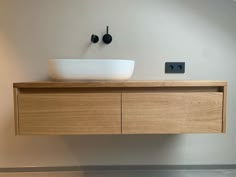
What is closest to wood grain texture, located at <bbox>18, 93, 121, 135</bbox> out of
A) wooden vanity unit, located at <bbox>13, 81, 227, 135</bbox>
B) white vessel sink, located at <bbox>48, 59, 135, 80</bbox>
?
wooden vanity unit, located at <bbox>13, 81, 227, 135</bbox>

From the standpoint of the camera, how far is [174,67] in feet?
5.68

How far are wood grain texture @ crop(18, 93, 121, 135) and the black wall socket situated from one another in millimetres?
609

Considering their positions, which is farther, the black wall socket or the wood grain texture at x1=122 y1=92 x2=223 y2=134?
→ the black wall socket

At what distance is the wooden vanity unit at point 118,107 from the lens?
1251mm

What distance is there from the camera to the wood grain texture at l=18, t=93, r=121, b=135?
4.10ft

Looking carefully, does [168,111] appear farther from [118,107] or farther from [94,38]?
[94,38]

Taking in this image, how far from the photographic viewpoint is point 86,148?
174 centimetres

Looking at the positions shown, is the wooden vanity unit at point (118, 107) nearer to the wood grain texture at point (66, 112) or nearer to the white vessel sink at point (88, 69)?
the wood grain texture at point (66, 112)

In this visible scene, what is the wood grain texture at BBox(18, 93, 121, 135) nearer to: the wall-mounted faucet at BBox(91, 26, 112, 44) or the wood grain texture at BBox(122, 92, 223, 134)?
the wood grain texture at BBox(122, 92, 223, 134)

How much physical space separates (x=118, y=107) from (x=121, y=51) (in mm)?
582

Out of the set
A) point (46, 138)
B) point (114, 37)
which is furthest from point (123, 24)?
point (46, 138)

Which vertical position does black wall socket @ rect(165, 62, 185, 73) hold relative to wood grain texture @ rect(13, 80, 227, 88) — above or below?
above

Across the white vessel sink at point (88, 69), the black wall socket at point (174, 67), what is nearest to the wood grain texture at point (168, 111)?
the white vessel sink at point (88, 69)

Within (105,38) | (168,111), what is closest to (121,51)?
(105,38)
